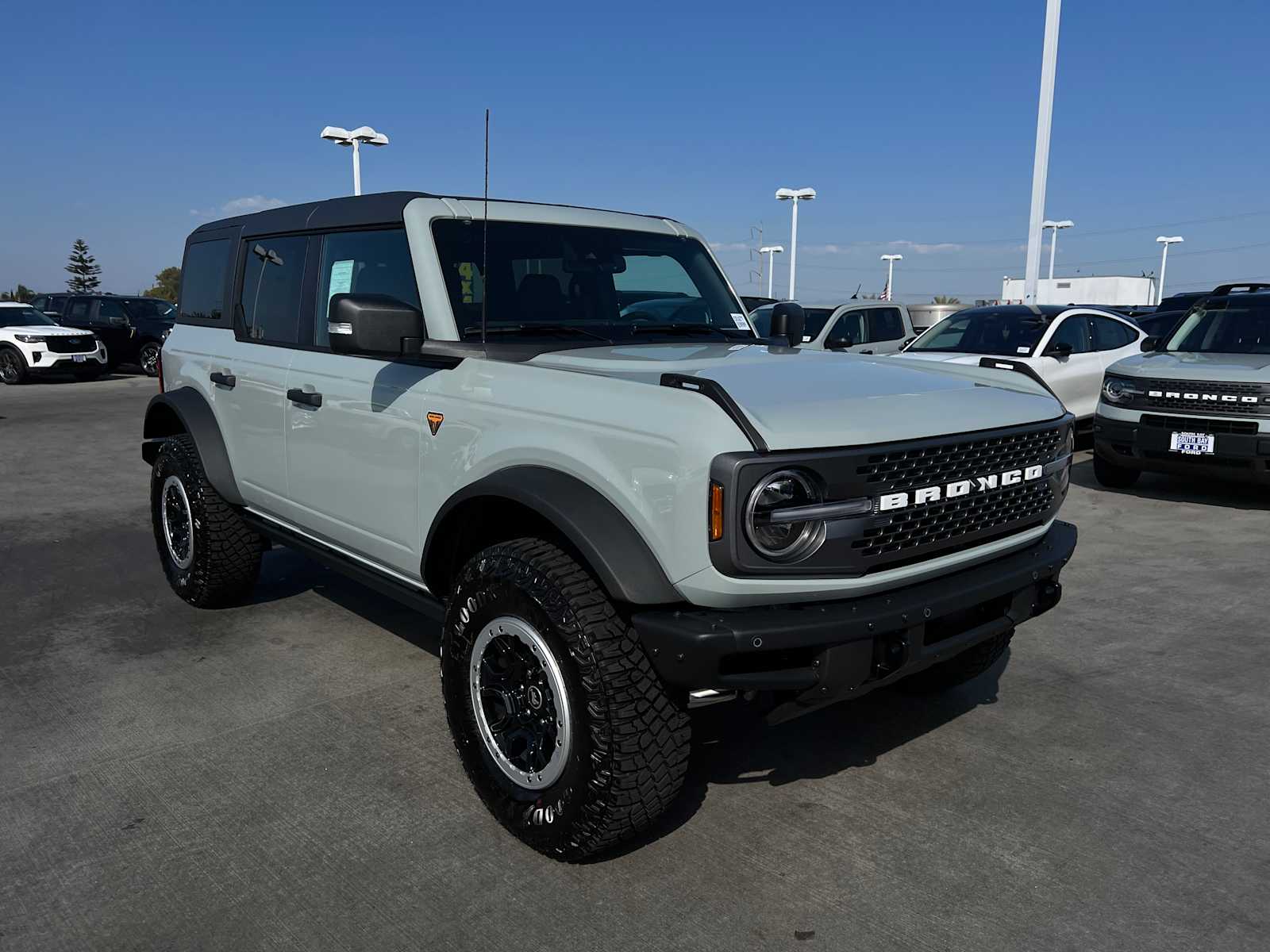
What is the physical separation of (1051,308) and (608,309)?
859 centimetres

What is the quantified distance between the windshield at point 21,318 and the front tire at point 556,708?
21496 millimetres

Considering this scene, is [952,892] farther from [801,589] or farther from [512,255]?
[512,255]

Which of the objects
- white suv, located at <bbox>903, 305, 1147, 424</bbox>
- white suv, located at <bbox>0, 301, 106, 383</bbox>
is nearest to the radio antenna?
white suv, located at <bbox>903, 305, 1147, 424</bbox>

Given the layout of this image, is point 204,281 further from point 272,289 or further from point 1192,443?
point 1192,443

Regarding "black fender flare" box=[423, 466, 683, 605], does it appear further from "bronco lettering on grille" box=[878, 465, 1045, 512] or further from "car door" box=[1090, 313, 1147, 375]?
"car door" box=[1090, 313, 1147, 375]

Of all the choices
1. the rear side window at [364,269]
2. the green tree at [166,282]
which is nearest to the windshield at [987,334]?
the rear side window at [364,269]

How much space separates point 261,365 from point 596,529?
256cm

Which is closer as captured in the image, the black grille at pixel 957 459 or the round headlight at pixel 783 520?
the round headlight at pixel 783 520

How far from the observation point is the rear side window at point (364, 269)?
3.71m

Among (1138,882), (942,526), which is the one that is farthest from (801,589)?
(1138,882)

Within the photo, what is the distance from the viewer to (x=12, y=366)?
66.4 feet

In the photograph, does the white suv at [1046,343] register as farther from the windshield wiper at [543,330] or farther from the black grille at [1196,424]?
the windshield wiper at [543,330]

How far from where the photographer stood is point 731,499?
246cm

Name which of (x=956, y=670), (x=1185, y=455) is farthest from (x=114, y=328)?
(x=956, y=670)
